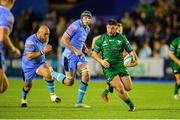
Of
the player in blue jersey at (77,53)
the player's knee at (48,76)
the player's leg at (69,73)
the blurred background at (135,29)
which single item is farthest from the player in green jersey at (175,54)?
the blurred background at (135,29)

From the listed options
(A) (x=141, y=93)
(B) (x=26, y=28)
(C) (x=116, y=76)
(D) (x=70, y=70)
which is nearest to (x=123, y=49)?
(C) (x=116, y=76)

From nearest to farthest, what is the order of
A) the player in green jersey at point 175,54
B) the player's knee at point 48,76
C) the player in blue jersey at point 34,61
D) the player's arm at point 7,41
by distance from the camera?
the player's arm at point 7,41 → the player in blue jersey at point 34,61 → the player's knee at point 48,76 → the player in green jersey at point 175,54

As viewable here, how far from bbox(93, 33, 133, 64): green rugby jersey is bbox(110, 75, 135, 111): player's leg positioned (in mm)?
488

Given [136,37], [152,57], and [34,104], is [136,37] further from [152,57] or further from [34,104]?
[34,104]

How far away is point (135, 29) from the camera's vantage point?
93.3 ft

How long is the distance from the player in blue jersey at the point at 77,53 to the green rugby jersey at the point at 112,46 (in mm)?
665

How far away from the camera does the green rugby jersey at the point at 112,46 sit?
14.5 metres

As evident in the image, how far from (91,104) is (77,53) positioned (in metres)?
1.71

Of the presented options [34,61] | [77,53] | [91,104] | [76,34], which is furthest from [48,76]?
[91,104]

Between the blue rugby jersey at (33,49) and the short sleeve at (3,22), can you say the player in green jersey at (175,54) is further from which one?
the short sleeve at (3,22)

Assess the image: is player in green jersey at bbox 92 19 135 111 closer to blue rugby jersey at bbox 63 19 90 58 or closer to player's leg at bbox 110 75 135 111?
player's leg at bbox 110 75 135 111

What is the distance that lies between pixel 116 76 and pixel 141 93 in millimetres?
5775

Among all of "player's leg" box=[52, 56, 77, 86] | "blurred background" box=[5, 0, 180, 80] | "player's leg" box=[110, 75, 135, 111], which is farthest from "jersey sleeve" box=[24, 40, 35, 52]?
"blurred background" box=[5, 0, 180, 80]

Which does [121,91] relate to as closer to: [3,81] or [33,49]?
[33,49]
